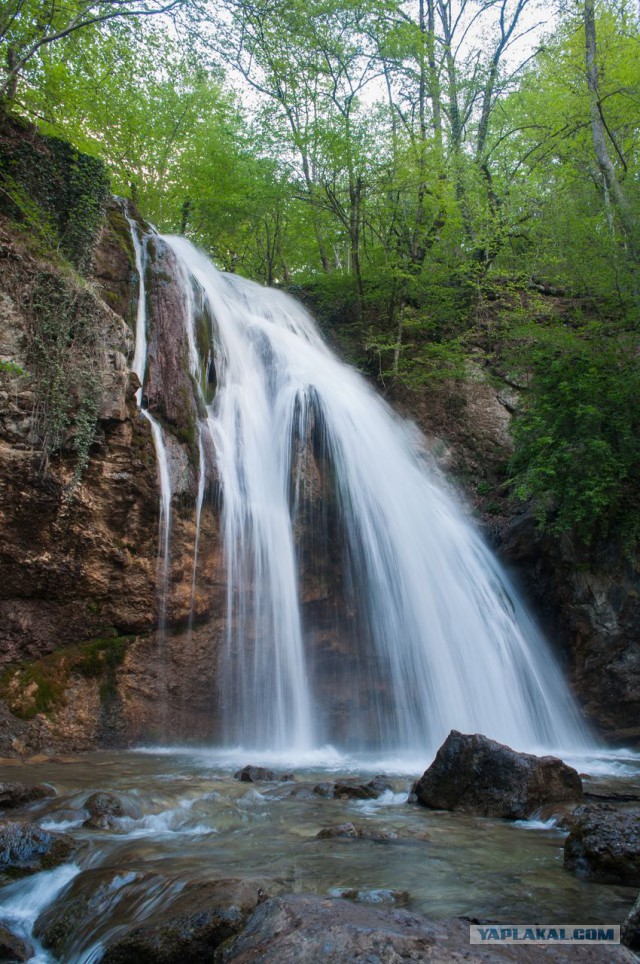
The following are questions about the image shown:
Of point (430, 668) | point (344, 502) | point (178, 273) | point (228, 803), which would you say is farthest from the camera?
point (178, 273)

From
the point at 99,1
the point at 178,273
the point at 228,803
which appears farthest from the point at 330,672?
the point at 99,1

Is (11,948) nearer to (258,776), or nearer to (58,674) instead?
(258,776)

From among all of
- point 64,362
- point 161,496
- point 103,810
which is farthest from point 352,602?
point 103,810

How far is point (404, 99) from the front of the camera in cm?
1914

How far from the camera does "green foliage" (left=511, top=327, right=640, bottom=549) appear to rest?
1111 cm

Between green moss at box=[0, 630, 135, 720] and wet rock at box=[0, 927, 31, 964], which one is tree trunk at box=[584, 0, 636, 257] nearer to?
green moss at box=[0, 630, 135, 720]

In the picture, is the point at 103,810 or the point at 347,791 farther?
the point at 347,791

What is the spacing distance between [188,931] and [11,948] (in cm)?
103

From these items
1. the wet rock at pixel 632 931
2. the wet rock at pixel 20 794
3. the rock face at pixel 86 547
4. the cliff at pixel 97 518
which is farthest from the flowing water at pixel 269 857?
the cliff at pixel 97 518

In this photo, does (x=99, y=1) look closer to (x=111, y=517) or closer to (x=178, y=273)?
(x=178, y=273)

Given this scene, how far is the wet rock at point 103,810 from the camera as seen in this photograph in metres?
4.75

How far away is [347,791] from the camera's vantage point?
20.1 ft

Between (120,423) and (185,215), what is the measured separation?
13951 millimetres

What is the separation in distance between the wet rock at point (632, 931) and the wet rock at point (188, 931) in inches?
69.4
